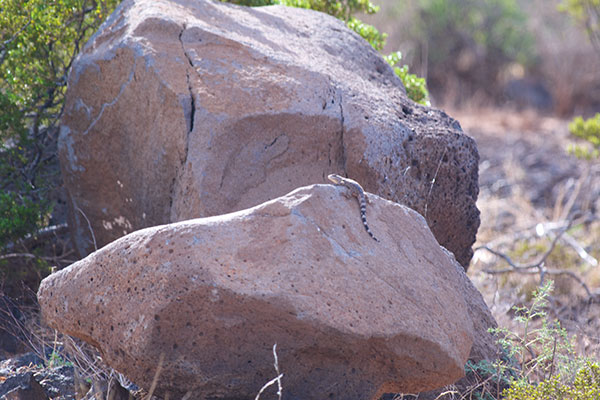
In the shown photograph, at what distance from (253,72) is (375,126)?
2.42ft

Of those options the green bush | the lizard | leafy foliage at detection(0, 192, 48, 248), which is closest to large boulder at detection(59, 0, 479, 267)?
leafy foliage at detection(0, 192, 48, 248)

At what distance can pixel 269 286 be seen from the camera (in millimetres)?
2529

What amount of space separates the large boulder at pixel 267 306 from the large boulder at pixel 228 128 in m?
0.92

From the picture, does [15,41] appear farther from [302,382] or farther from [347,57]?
[302,382]

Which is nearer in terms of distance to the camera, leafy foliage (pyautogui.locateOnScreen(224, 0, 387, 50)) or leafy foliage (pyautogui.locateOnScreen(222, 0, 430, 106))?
leafy foliage (pyautogui.locateOnScreen(222, 0, 430, 106))

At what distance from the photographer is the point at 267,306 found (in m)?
2.54

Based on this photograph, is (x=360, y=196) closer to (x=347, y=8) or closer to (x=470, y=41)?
(x=347, y=8)

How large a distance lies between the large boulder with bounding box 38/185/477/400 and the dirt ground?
205 cm

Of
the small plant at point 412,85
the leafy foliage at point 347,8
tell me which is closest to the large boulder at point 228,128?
the small plant at point 412,85

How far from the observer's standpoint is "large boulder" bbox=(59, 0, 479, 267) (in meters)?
3.70

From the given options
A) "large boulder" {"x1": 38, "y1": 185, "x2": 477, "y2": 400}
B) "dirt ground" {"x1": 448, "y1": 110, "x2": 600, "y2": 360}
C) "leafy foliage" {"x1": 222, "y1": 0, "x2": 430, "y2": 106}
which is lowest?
"dirt ground" {"x1": 448, "y1": 110, "x2": 600, "y2": 360}

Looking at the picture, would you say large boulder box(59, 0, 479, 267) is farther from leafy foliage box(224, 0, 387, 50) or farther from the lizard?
leafy foliage box(224, 0, 387, 50)

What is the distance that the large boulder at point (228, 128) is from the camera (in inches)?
146

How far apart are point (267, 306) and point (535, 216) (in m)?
6.15
